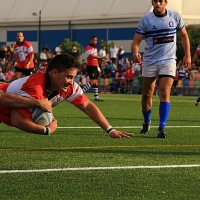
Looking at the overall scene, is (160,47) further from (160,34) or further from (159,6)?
(159,6)

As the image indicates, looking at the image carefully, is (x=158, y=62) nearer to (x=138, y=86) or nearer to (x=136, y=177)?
(x=136, y=177)

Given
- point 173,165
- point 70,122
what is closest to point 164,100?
point 70,122

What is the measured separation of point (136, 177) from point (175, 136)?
14.8ft

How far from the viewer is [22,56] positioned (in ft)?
75.2

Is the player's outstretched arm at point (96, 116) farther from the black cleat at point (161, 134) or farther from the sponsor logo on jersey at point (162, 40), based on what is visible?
the sponsor logo on jersey at point (162, 40)

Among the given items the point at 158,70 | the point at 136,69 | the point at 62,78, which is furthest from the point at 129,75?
the point at 62,78

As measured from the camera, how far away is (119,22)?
5588cm

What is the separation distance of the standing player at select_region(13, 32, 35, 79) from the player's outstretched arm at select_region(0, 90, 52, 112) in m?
15.9

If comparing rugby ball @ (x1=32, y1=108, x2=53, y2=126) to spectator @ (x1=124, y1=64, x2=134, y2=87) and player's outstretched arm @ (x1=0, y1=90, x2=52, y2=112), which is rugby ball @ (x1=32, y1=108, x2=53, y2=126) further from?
spectator @ (x1=124, y1=64, x2=134, y2=87)

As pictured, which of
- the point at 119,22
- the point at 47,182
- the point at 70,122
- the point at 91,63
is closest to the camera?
the point at 47,182

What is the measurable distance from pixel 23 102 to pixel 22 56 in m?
16.2

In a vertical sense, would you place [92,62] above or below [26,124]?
below

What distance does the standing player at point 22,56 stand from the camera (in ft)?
74.8

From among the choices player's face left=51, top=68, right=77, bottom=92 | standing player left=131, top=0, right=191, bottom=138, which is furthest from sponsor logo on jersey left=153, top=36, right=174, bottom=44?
player's face left=51, top=68, right=77, bottom=92
